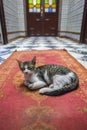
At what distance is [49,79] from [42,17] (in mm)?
5678

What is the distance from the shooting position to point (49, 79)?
1069 millimetres

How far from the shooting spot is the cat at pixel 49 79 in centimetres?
96

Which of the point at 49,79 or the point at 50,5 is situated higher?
the point at 50,5

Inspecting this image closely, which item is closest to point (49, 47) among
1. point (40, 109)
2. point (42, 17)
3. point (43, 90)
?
point (43, 90)

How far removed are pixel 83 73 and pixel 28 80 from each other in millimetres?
714

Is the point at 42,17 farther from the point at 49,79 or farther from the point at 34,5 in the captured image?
the point at 49,79

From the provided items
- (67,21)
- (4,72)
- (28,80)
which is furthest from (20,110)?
(67,21)

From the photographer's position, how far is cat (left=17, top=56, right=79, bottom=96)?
0.96 m

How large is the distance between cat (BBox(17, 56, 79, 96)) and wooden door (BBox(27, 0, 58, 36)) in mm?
5542

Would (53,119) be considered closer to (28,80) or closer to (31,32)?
(28,80)

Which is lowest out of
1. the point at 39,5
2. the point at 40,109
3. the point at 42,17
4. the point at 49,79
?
the point at 40,109

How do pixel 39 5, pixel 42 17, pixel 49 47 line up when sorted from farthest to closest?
pixel 42 17
pixel 39 5
pixel 49 47

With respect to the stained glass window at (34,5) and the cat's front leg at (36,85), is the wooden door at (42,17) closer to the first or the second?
the stained glass window at (34,5)

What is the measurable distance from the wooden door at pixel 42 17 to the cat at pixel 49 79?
18.2 feet
